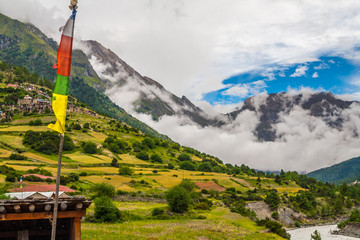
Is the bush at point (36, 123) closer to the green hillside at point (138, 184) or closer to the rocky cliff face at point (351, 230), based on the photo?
the green hillside at point (138, 184)

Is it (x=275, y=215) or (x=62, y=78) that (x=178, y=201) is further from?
(x=62, y=78)

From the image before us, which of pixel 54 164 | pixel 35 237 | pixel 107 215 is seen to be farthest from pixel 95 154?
pixel 35 237

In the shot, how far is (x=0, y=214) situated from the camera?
14617mm

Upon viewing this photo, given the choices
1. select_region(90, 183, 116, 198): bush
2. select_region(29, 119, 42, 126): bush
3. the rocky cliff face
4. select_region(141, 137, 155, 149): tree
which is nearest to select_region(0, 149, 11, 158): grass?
select_region(90, 183, 116, 198): bush

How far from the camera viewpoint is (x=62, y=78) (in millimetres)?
13430

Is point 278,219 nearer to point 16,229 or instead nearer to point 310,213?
point 310,213

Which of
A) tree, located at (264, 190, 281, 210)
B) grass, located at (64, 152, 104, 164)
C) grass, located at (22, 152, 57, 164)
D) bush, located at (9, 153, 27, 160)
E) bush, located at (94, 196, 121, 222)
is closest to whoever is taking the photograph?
bush, located at (94, 196, 121, 222)

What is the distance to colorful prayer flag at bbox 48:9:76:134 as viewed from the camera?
43.2 ft

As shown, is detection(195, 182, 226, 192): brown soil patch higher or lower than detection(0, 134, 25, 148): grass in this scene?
lower

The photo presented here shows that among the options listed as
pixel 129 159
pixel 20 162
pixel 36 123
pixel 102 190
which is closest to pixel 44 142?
pixel 20 162

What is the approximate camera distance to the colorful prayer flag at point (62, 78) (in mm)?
13164

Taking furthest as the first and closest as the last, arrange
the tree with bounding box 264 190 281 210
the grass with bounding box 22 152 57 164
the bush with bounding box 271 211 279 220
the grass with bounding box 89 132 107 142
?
the grass with bounding box 89 132 107 142
the grass with bounding box 22 152 57 164
the tree with bounding box 264 190 281 210
the bush with bounding box 271 211 279 220

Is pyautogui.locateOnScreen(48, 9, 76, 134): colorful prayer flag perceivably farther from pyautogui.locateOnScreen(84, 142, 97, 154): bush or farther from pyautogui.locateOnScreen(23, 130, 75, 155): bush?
pyautogui.locateOnScreen(84, 142, 97, 154): bush

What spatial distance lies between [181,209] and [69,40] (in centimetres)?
6334
